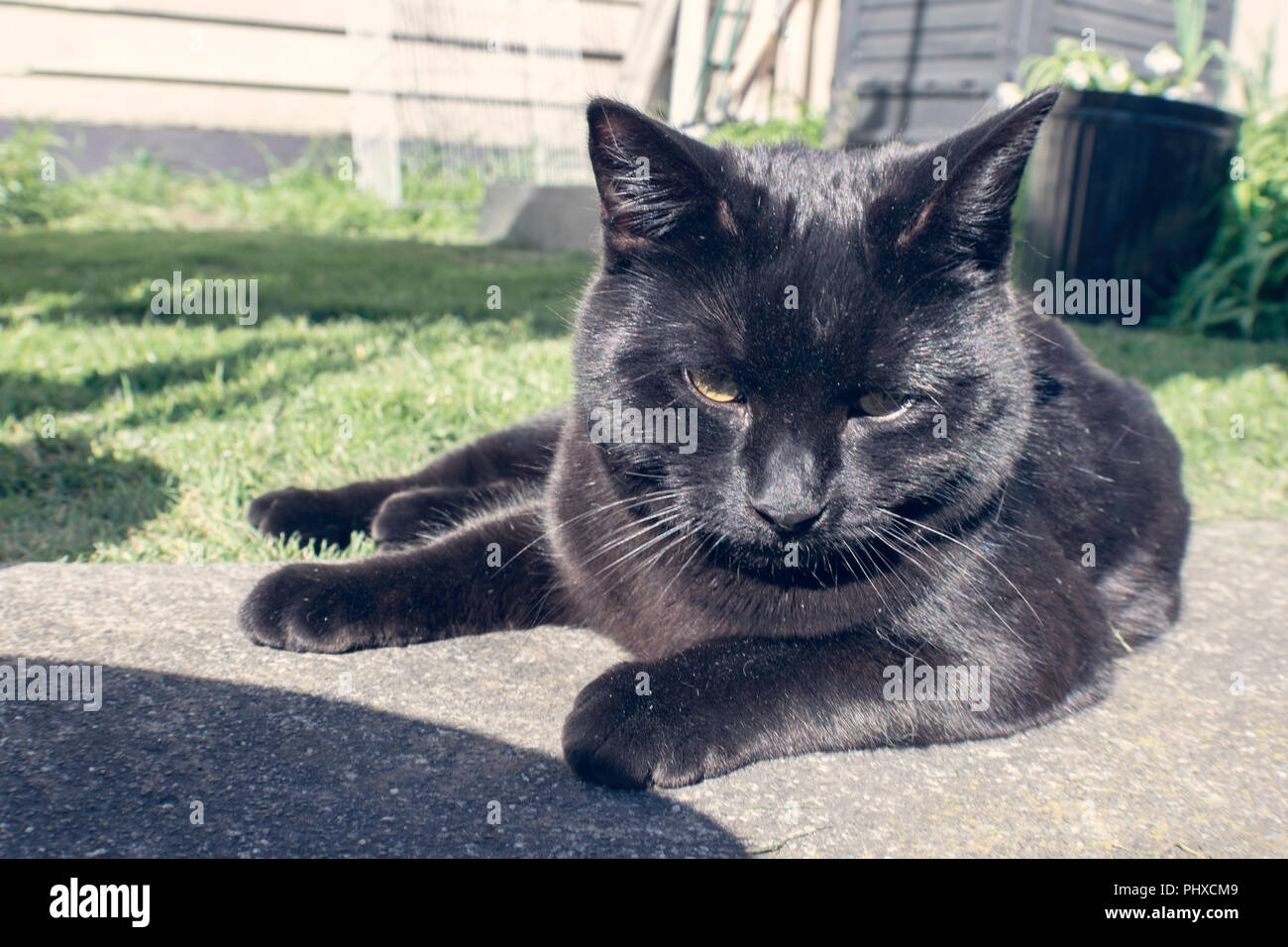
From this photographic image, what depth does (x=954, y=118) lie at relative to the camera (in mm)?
7961

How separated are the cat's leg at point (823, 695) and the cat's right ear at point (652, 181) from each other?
741 mm

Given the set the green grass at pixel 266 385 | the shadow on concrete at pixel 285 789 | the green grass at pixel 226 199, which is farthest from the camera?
the green grass at pixel 226 199

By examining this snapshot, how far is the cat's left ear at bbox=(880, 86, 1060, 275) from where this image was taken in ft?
5.43

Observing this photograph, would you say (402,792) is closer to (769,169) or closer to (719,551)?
(719,551)

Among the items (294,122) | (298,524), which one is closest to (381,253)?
(294,122)

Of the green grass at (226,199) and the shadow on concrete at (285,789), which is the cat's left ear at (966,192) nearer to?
the shadow on concrete at (285,789)

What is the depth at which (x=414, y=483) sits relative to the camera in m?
2.69

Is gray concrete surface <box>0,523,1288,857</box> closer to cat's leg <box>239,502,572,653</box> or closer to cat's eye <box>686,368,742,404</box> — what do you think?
cat's leg <box>239,502,572,653</box>

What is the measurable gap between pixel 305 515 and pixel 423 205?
5.46 meters

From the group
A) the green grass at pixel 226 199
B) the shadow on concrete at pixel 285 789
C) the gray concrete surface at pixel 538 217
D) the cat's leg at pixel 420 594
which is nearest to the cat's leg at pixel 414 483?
the cat's leg at pixel 420 594

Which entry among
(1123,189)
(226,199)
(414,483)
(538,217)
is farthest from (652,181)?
(226,199)

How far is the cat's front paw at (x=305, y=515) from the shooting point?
2.49 meters

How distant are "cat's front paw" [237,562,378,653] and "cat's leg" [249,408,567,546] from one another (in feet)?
1.88

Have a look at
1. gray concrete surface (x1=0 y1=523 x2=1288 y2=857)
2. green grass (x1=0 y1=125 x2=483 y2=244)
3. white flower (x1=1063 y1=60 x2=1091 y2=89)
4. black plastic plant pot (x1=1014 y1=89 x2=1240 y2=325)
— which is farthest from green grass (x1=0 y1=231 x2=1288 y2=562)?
white flower (x1=1063 y1=60 x2=1091 y2=89)
